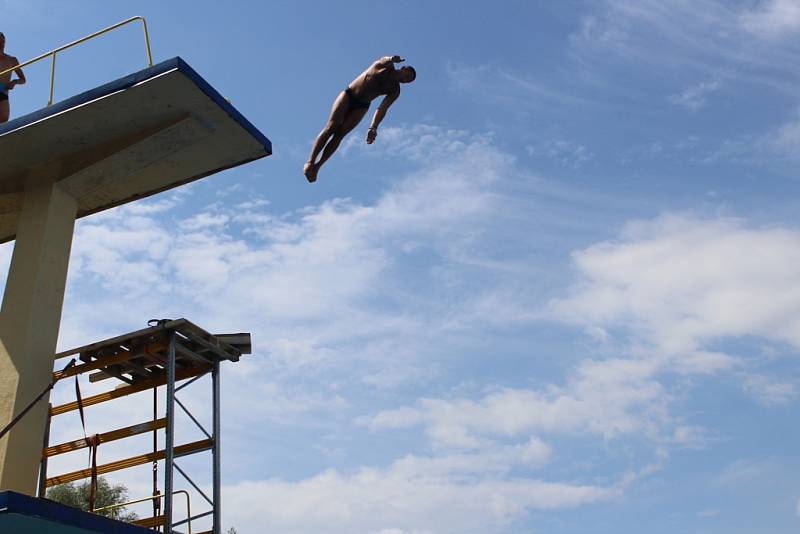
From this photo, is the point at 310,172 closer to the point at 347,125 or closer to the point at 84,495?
the point at 347,125

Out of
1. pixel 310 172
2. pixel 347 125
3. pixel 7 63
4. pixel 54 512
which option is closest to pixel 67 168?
pixel 7 63

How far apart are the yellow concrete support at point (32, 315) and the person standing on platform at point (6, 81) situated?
128cm

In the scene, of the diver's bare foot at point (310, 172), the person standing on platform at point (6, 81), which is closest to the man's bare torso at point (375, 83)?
the diver's bare foot at point (310, 172)

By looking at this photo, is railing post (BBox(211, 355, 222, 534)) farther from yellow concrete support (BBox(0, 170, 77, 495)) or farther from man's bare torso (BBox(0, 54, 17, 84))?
man's bare torso (BBox(0, 54, 17, 84))

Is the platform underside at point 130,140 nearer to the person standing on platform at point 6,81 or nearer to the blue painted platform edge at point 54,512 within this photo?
the person standing on platform at point 6,81

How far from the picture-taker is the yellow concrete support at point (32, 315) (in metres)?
9.69

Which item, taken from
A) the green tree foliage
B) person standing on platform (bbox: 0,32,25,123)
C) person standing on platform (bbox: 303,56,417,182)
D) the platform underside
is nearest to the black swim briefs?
person standing on platform (bbox: 303,56,417,182)

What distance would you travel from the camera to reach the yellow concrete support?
31.8ft

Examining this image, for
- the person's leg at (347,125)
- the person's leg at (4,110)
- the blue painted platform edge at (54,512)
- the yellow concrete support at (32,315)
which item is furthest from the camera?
the person's leg at (4,110)

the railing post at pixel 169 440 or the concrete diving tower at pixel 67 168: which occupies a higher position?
the concrete diving tower at pixel 67 168

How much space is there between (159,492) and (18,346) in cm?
266

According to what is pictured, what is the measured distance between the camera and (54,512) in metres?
8.07

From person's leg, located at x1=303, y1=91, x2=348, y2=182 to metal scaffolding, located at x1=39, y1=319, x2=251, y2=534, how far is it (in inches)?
108

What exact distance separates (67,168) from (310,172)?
351cm
